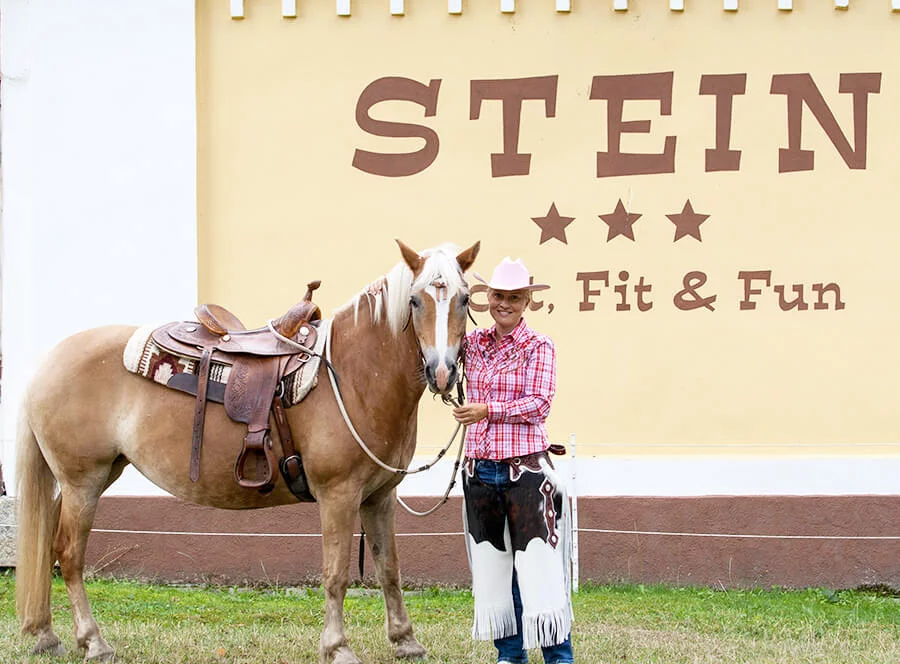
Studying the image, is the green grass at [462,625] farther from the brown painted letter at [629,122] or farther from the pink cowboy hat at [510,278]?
the brown painted letter at [629,122]

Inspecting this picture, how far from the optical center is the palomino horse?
17.7 feet

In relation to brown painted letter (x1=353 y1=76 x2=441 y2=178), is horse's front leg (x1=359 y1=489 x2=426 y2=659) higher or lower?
lower

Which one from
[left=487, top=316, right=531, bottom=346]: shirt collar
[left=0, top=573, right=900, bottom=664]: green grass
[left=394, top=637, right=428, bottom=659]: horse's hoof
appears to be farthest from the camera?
[left=0, top=573, right=900, bottom=664]: green grass

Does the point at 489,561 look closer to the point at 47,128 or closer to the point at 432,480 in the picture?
the point at 432,480

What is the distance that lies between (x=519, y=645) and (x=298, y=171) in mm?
4200

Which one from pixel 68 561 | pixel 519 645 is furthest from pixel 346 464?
pixel 68 561

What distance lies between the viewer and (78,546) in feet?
18.9

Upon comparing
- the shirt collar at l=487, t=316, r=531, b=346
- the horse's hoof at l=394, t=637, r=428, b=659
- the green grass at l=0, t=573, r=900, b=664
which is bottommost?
the green grass at l=0, t=573, r=900, b=664

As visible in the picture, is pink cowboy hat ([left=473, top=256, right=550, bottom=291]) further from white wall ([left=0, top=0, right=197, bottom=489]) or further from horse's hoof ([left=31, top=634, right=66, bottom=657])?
white wall ([left=0, top=0, right=197, bottom=489])

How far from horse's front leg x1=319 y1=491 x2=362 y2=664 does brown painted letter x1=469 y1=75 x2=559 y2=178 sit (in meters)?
3.48

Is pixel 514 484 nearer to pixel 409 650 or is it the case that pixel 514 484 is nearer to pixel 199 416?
pixel 409 650

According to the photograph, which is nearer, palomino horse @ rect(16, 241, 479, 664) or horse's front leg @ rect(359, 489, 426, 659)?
palomino horse @ rect(16, 241, 479, 664)

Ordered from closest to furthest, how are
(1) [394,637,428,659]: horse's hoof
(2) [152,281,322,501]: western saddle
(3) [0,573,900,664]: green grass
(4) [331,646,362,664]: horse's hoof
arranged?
(4) [331,646,362,664]: horse's hoof < (2) [152,281,322,501]: western saddle < (1) [394,637,428,659]: horse's hoof < (3) [0,573,900,664]: green grass

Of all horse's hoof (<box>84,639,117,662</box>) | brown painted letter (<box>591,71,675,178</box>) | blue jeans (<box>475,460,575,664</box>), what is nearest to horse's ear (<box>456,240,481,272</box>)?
blue jeans (<box>475,460,575,664</box>)
